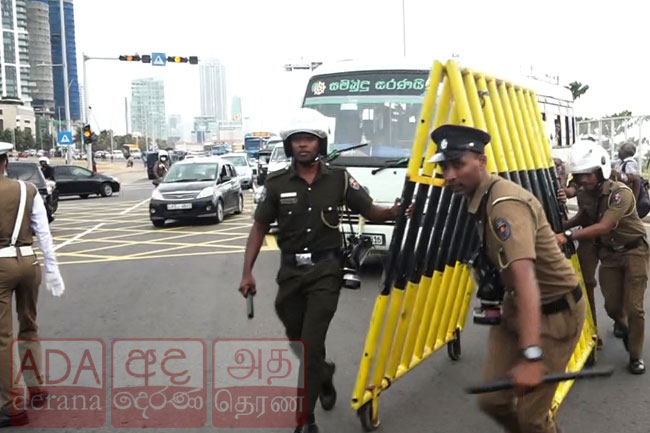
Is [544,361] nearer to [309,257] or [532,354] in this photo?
[532,354]

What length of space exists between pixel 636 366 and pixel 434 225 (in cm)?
219

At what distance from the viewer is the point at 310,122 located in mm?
4184

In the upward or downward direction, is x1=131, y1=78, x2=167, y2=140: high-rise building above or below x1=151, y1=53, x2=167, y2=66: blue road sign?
above

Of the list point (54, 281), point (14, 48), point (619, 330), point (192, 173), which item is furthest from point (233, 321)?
point (14, 48)

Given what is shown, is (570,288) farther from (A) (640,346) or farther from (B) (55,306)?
(B) (55,306)

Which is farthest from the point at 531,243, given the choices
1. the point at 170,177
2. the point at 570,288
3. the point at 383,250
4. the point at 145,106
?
the point at 145,106

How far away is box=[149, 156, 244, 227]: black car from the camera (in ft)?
53.0

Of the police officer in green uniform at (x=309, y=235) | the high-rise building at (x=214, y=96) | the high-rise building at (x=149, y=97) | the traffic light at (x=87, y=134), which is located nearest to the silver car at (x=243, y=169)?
the traffic light at (x=87, y=134)

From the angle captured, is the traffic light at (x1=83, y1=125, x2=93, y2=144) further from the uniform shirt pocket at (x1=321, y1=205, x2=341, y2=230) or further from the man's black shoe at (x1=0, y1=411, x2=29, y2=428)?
the uniform shirt pocket at (x1=321, y1=205, x2=341, y2=230)

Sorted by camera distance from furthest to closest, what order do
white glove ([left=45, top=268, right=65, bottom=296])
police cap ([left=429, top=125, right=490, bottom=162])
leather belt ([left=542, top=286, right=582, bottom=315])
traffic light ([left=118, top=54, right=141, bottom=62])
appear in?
1. traffic light ([left=118, top=54, right=141, bottom=62])
2. white glove ([left=45, top=268, right=65, bottom=296])
3. leather belt ([left=542, top=286, right=582, bottom=315])
4. police cap ([left=429, top=125, right=490, bottom=162])

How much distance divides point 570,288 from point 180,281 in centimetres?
703

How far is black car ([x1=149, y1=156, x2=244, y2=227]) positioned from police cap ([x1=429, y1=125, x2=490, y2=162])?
13.4m

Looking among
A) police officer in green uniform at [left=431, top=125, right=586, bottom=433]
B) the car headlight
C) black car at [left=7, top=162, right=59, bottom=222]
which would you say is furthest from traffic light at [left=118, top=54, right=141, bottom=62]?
police officer in green uniform at [left=431, top=125, right=586, bottom=433]

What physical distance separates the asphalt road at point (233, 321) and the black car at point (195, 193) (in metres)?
1.18
